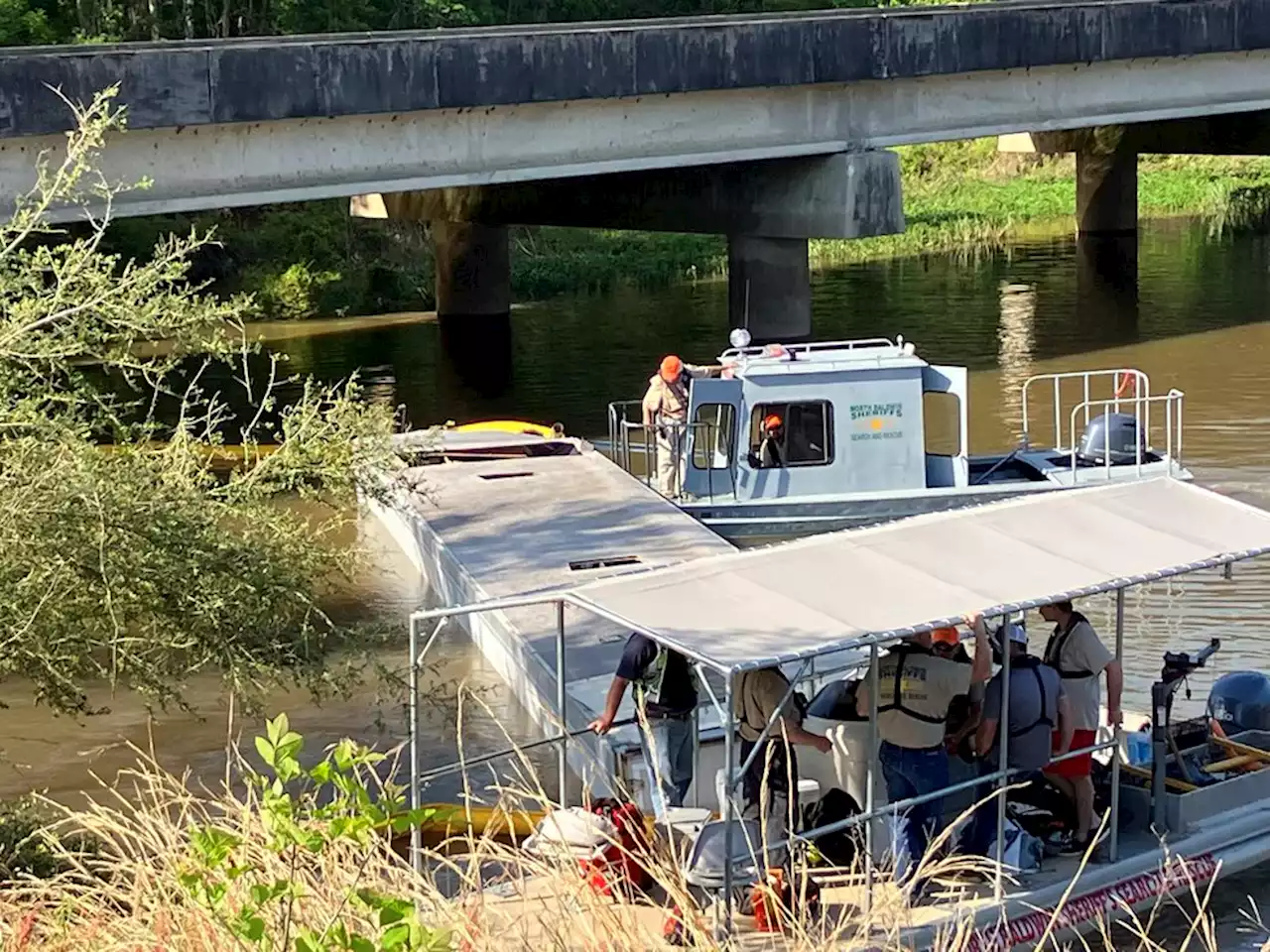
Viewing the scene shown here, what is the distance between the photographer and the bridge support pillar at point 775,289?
110 feet

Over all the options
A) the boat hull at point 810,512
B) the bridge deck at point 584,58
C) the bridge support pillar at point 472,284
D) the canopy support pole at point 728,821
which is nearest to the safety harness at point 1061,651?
the canopy support pole at point 728,821

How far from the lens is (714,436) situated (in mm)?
21703

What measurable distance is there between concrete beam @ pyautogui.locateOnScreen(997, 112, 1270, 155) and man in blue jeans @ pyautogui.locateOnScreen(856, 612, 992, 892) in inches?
1314

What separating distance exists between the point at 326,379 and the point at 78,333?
73.6 ft

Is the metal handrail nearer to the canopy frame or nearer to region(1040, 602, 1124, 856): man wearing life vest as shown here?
region(1040, 602, 1124, 856): man wearing life vest

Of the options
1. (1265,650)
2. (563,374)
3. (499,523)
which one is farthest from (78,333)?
(563,374)

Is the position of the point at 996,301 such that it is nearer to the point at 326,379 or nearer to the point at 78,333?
the point at 326,379

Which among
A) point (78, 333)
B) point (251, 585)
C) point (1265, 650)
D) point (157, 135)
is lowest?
point (1265, 650)

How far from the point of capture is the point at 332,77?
2494 cm

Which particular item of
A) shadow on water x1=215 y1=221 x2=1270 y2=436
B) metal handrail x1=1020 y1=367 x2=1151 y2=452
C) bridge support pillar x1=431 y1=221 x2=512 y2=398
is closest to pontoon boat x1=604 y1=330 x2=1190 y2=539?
metal handrail x1=1020 y1=367 x2=1151 y2=452

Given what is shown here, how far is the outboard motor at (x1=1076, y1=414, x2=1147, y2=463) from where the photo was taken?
73.8ft

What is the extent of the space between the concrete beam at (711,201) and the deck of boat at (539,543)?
8941mm

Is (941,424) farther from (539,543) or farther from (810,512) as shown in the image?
(539,543)

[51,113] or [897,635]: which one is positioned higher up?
[51,113]
